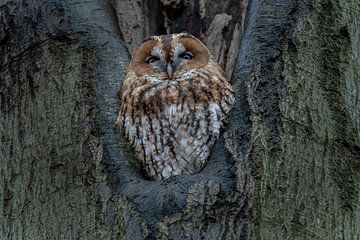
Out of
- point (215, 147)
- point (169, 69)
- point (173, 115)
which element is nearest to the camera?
point (215, 147)

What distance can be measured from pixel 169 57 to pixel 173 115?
0.95 feet

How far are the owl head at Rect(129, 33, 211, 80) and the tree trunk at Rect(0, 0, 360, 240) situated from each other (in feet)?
1.40

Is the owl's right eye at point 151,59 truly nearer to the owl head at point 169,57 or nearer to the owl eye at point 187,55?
the owl head at point 169,57

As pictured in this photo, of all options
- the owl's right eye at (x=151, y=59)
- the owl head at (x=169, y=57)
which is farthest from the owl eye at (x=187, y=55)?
the owl's right eye at (x=151, y=59)

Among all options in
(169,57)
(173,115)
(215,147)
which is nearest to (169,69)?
(169,57)

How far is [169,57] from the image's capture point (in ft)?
9.01

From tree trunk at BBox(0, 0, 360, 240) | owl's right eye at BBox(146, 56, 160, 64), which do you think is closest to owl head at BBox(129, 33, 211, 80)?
owl's right eye at BBox(146, 56, 160, 64)

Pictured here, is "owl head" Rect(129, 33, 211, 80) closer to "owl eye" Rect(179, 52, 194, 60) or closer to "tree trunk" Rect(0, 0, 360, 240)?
"owl eye" Rect(179, 52, 194, 60)

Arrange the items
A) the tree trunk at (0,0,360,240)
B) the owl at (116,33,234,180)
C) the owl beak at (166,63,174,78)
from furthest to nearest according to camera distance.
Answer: the owl beak at (166,63,174,78) → the owl at (116,33,234,180) → the tree trunk at (0,0,360,240)

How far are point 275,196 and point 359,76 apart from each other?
1.66 ft

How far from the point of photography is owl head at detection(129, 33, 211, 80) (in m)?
2.74

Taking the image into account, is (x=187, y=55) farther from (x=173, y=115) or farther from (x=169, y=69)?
(x=173, y=115)

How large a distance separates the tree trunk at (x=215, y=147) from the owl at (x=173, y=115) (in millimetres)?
309

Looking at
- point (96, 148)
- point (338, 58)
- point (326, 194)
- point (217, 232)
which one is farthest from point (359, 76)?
point (96, 148)
